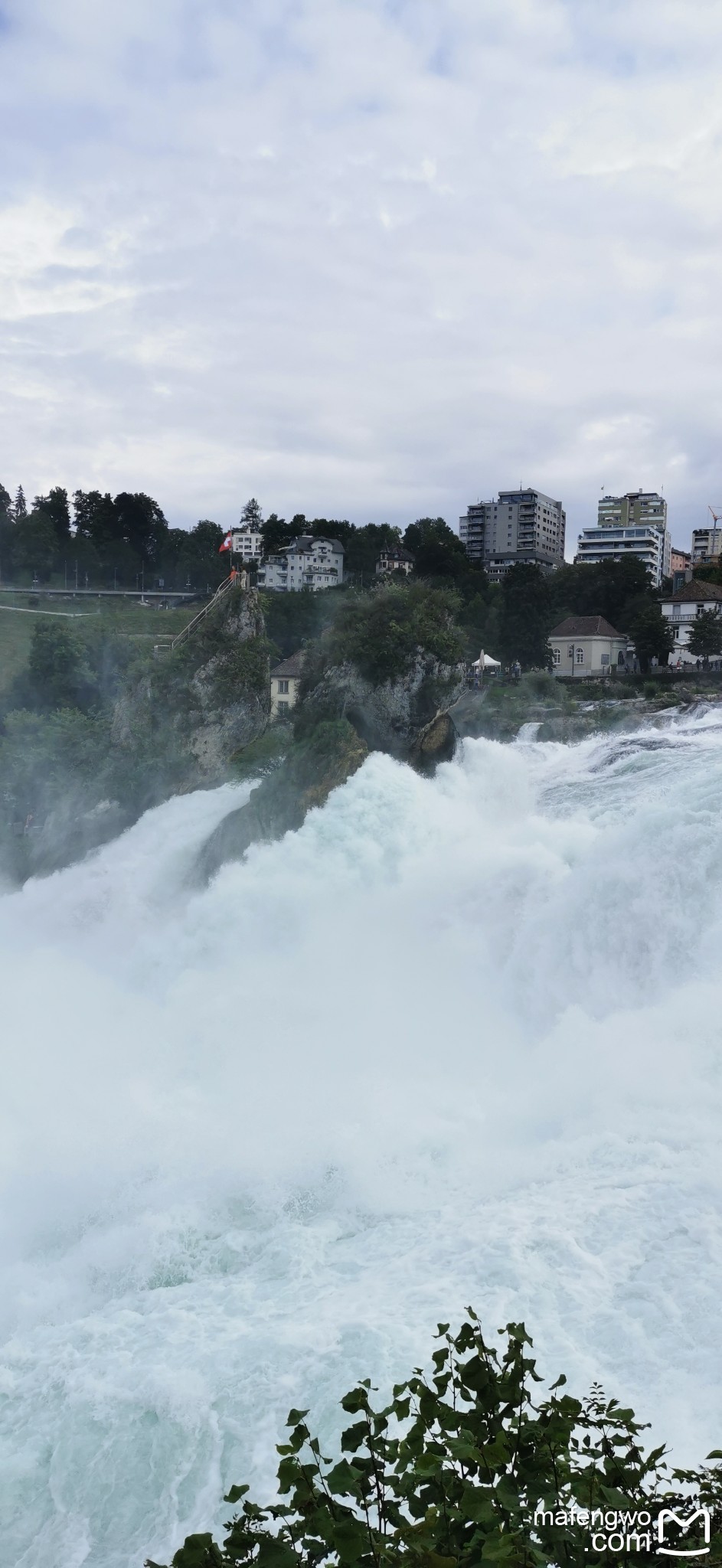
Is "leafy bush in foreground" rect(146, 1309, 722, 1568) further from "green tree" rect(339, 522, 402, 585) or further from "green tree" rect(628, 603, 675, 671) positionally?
"green tree" rect(339, 522, 402, 585)

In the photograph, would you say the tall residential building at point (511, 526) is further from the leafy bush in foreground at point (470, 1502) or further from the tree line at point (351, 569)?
the leafy bush in foreground at point (470, 1502)

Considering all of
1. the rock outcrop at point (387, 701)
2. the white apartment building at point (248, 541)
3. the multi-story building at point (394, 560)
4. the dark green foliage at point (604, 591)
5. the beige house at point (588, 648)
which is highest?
the white apartment building at point (248, 541)

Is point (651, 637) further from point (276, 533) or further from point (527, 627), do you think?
point (276, 533)

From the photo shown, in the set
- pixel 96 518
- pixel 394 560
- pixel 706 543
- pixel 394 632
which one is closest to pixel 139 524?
pixel 96 518

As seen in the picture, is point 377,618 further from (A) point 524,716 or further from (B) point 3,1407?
(B) point 3,1407

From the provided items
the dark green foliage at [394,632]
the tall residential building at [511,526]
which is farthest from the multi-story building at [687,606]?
the tall residential building at [511,526]

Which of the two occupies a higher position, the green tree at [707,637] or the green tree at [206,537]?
the green tree at [206,537]

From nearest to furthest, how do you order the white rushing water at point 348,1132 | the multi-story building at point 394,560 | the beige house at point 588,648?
the white rushing water at point 348,1132 < the beige house at point 588,648 < the multi-story building at point 394,560

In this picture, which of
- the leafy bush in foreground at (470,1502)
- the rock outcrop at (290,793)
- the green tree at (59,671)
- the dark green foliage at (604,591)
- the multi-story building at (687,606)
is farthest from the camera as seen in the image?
the dark green foliage at (604,591)
